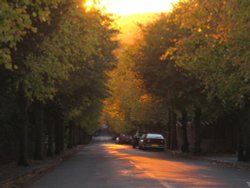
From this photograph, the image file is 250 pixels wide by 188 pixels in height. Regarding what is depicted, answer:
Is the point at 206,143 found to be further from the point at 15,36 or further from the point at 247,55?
the point at 15,36

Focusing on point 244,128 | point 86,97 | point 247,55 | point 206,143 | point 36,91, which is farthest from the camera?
point 206,143

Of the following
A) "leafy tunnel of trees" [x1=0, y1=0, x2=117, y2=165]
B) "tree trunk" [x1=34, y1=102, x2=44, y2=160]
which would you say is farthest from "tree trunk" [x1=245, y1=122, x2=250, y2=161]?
"tree trunk" [x1=34, y1=102, x2=44, y2=160]

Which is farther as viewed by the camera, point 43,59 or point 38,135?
point 38,135

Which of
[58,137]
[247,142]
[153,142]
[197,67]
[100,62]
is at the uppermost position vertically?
[100,62]

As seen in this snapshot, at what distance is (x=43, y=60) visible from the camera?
1477 centimetres

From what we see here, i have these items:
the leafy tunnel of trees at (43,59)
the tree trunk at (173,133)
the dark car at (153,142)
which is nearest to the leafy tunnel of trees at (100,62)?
the leafy tunnel of trees at (43,59)

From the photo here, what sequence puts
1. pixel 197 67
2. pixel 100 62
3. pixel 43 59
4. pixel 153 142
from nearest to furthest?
pixel 43 59 → pixel 197 67 → pixel 100 62 → pixel 153 142

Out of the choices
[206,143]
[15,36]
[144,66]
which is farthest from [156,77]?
[15,36]

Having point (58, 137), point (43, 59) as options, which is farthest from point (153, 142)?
point (43, 59)

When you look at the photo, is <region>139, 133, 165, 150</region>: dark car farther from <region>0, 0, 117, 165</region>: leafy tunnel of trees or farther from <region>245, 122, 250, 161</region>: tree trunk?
<region>245, 122, 250, 161</region>: tree trunk

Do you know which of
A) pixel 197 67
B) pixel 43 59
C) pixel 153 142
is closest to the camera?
pixel 43 59

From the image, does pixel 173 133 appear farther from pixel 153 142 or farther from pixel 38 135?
pixel 38 135

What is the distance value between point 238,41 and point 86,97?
586 inches

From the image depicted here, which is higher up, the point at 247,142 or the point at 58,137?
the point at 58,137
